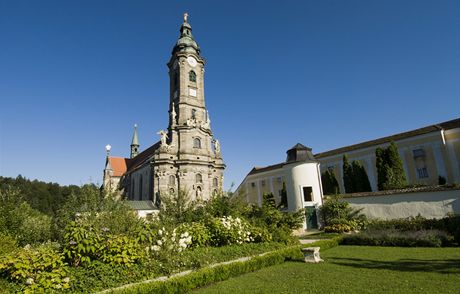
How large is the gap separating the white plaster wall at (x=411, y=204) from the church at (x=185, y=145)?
19043mm

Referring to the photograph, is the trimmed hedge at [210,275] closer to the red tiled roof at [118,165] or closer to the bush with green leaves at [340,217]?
the bush with green leaves at [340,217]

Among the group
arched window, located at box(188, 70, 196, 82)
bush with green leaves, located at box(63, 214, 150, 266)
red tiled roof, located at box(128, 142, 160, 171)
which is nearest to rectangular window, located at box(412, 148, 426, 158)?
arched window, located at box(188, 70, 196, 82)

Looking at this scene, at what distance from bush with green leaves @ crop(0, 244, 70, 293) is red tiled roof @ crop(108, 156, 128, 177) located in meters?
50.1

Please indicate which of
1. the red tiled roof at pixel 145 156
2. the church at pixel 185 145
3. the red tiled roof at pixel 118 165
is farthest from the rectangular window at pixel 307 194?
the red tiled roof at pixel 118 165

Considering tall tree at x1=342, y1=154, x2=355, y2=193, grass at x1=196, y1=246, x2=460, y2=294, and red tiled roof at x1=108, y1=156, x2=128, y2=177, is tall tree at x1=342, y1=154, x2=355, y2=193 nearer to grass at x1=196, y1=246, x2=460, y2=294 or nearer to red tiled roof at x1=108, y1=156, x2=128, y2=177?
grass at x1=196, y1=246, x2=460, y2=294

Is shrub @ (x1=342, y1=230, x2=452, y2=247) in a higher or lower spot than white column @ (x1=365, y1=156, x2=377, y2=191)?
lower

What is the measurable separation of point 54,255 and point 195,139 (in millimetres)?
32997

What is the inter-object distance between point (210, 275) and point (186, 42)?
41.0m

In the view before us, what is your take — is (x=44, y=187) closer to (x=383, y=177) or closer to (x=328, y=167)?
(x=328, y=167)

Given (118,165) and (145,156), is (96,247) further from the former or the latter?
(118,165)

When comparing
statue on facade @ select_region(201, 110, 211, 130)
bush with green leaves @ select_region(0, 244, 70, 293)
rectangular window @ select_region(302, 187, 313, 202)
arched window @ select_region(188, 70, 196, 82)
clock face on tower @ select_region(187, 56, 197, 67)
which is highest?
clock face on tower @ select_region(187, 56, 197, 67)

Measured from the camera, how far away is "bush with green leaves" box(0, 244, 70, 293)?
6.30m

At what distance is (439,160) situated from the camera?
106ft

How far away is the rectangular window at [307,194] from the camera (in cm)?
2600
